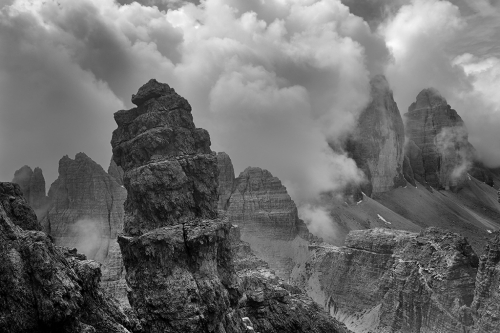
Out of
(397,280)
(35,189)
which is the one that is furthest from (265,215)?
(35,189)

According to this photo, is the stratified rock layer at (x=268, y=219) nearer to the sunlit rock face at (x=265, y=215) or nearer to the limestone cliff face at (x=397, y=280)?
the sunlit rock face at (x=265, y=215)

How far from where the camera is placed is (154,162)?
6550 centimetres

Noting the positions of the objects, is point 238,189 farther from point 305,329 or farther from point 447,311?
point 305,329

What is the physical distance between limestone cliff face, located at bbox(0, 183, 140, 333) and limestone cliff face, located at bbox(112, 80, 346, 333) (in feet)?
52.4

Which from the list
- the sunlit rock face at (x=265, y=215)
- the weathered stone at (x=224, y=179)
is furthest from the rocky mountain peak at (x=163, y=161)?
the weathered stone at (x=224, y=179)

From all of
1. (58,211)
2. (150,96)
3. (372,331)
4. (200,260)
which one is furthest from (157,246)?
(58,211)

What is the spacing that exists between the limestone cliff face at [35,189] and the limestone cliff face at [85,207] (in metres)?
2.83

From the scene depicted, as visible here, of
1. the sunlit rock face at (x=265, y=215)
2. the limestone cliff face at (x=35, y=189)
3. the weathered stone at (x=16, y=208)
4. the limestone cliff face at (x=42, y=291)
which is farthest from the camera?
the sunlit rock face at (x=265, y=215)

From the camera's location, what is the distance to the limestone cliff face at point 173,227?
168 feet

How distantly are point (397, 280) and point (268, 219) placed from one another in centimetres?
6700

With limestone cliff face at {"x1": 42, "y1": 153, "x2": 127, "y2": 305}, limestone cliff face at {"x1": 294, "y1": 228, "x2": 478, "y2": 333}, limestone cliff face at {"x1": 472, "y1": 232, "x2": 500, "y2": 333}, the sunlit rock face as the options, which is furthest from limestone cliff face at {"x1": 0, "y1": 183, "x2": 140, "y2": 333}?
the sunlit rock face

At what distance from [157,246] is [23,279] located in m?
23.9

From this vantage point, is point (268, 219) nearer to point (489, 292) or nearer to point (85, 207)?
point (85, 207)

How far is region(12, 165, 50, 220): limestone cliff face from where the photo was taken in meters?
151
